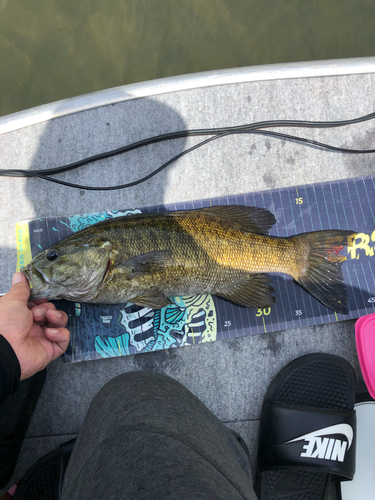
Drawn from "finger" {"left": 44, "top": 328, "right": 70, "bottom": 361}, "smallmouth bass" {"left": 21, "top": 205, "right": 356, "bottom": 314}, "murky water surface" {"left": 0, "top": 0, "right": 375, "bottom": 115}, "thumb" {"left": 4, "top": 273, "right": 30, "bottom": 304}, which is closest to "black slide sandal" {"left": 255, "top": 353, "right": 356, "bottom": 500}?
"smallmouth bass" {"left": 21, "top": 205, "right": 356, "bottom": 314}

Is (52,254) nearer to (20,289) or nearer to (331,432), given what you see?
(20,289)

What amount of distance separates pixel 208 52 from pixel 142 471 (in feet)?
9.34

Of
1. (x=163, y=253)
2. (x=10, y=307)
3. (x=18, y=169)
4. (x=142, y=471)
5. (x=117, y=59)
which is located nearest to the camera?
(x=142, y=471)

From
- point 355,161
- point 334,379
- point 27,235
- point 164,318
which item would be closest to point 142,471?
point 164,318

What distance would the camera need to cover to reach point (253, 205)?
1862 millimetres

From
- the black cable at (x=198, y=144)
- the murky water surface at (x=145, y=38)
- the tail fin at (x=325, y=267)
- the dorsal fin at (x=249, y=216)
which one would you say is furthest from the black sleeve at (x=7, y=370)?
the murky water surface at (x=145, y=38)

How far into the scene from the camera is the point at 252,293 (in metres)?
1.70

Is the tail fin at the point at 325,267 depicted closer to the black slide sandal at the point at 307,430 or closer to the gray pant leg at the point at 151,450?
the black slide sandal at the point at 307,430

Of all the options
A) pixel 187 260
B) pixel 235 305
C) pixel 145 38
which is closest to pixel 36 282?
pixel 187 260

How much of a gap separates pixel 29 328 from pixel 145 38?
2.43 meters

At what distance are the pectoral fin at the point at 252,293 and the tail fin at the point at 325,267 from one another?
19 cm

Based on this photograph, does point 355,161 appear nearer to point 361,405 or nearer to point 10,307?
point 361,405

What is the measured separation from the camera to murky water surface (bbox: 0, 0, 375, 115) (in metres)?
2.58

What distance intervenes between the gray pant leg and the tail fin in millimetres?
853
